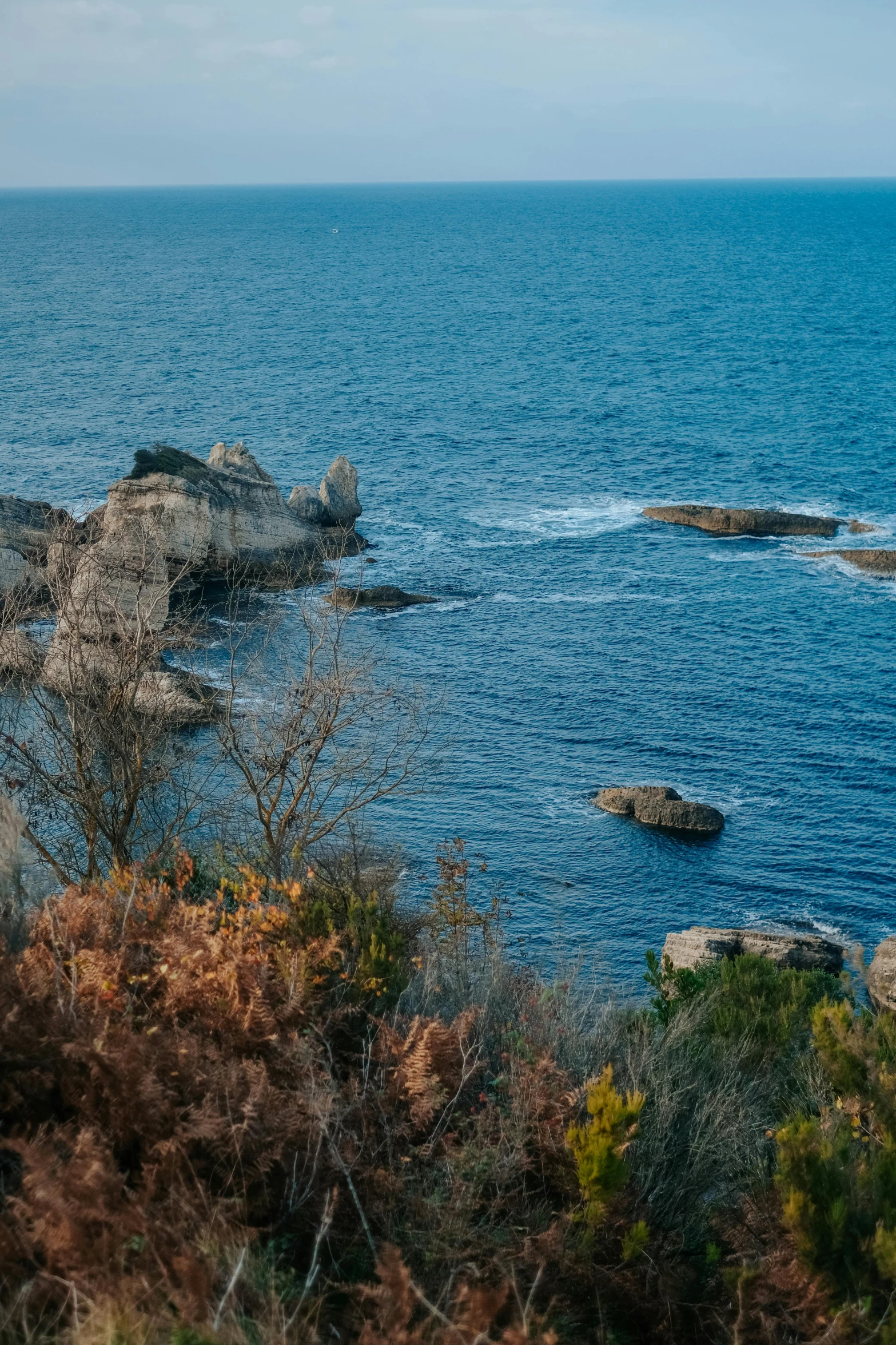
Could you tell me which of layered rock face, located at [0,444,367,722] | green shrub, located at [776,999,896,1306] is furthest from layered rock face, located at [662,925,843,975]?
layered rock face, located at [0,444,367,722]

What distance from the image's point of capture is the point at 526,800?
43531 mm

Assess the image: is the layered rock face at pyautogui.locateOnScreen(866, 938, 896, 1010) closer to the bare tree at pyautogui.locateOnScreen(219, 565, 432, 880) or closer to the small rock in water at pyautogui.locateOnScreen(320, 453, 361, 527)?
the bare tree at pyautogui.locateOnScreen(219, 565, 432, 880)

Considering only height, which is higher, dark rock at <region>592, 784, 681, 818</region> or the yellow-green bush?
the yellow-green bush

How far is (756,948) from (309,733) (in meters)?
12.7

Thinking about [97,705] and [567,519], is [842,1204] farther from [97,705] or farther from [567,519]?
[567,519]

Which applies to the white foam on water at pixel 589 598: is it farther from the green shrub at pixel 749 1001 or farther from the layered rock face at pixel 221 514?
the green shrub at pixel 749 1001

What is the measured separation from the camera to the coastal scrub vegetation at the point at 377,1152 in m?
7.55

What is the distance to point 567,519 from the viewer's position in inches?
2884

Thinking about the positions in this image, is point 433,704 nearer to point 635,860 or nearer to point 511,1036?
point 635,860

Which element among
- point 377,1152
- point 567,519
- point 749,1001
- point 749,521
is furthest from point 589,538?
point 377,1152

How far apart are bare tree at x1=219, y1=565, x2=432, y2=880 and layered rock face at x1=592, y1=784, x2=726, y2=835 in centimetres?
705

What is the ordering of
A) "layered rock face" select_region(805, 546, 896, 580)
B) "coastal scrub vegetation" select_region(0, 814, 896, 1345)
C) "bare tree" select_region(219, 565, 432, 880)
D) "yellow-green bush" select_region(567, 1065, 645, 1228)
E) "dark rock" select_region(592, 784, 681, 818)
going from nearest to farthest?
"coastal scrub vegetation" select_region(0, 814, 896, 1345), "yellow-green bush" select_region(567, 1065, 645, 1228), "bare tree" select_region(219, 565, 432, 880), "dark rock" select_region(592, 784, 681, 818), "layered rock face" select_region(805, 546, 896, 580)

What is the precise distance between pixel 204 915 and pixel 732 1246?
219 inches

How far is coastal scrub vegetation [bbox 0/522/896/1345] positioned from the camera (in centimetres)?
755
